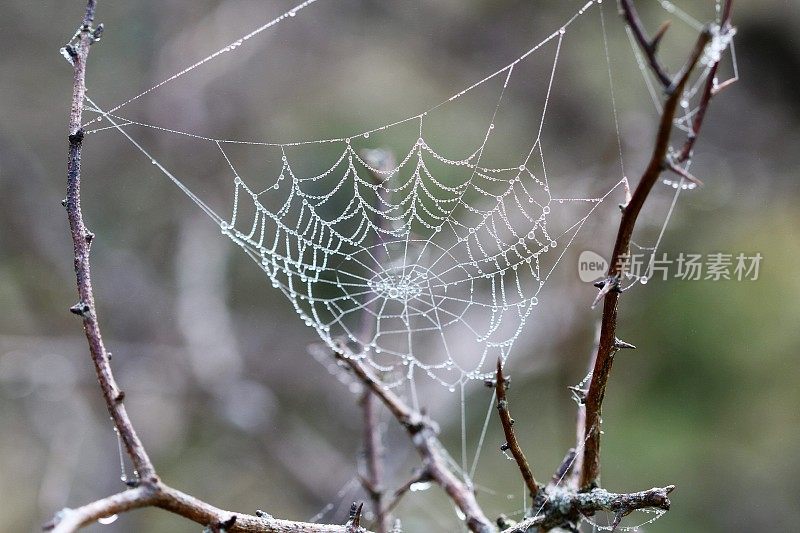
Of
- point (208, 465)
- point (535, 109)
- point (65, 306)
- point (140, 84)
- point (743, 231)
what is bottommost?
point (208, 465)

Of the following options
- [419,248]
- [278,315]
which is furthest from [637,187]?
[278,315]

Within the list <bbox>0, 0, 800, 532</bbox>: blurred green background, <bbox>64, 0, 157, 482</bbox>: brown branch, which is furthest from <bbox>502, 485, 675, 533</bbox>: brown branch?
<bbox>0, 0, 800, 532</bbox>: blurred green background

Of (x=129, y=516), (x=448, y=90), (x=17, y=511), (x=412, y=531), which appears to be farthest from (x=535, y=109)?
(x=17, y=511)

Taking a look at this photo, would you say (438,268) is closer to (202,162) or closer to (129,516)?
(202,162)

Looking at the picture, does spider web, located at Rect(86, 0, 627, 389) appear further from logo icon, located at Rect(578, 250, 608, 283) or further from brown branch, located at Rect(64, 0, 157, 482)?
brown branch, located at Rect(64, 0, 157, 482)

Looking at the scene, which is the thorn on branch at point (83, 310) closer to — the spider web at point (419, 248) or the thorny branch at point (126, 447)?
the thorny branch at point (126, 447)
